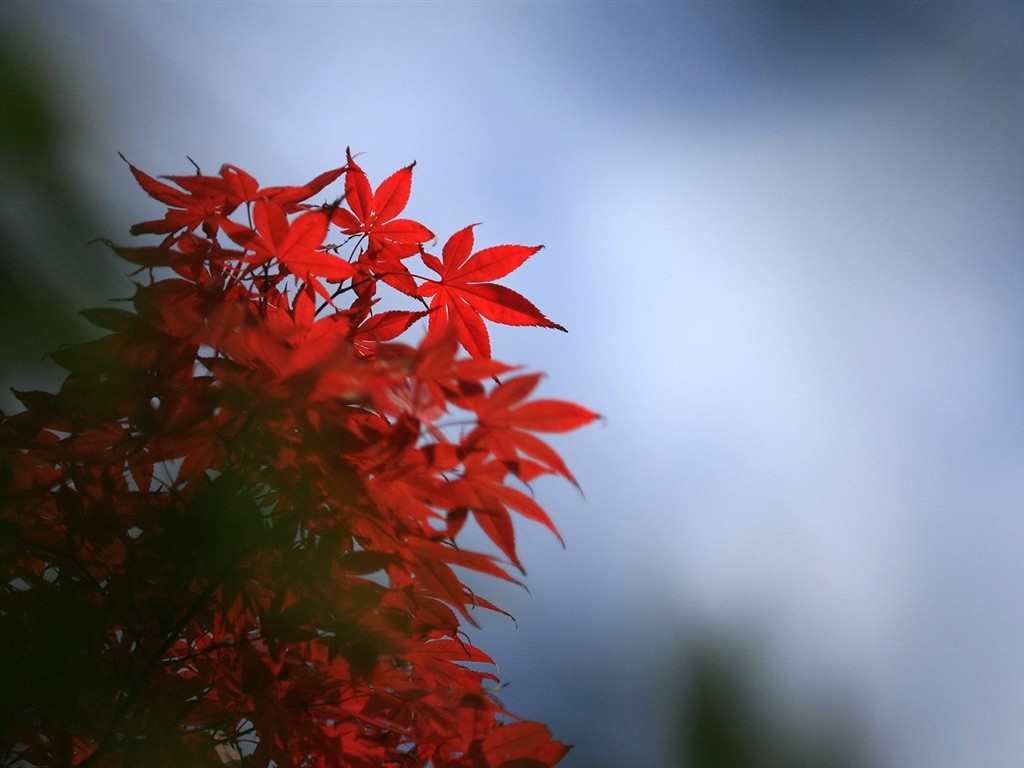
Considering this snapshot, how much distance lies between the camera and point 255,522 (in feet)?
2.00

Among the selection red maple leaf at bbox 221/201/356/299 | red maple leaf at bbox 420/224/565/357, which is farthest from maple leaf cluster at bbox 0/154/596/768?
red maple leaf at bbox 420/224/565/357

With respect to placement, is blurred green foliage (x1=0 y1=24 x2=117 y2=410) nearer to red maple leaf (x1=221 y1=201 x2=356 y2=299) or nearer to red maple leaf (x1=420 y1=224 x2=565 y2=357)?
red maple leaf (x1=221 y1=201 x2=356 y2=299)

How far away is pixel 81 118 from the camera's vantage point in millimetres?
696

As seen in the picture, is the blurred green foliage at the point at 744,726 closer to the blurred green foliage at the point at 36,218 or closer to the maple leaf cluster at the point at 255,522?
the maple leaf cluster at the point at 255,522

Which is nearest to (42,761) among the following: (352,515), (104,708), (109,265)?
(104,708)

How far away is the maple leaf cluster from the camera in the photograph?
57cm

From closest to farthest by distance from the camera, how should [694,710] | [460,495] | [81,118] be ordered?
[460,495], [81,118], [694,710]

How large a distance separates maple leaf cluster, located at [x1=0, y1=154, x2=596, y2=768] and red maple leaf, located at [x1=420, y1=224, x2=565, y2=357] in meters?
0.13

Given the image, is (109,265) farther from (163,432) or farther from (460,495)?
(460,495)

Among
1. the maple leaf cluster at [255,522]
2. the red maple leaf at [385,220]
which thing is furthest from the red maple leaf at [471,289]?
the maple leaf cluster at [255,522]

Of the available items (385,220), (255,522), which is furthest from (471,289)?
(255,522)

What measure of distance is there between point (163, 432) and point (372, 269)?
0.27 meters

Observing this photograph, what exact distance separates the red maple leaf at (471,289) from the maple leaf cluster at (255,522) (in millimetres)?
127

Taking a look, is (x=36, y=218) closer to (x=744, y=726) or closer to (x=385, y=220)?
(x=385, y=220)
